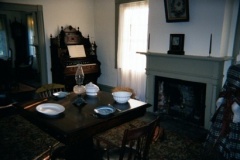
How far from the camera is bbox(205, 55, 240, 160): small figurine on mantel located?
2201 mm

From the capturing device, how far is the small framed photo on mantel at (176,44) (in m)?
3.29

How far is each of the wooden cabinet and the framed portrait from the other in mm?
2078

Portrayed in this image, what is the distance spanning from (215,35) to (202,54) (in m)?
0.33

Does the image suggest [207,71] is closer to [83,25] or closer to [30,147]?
[30,147]

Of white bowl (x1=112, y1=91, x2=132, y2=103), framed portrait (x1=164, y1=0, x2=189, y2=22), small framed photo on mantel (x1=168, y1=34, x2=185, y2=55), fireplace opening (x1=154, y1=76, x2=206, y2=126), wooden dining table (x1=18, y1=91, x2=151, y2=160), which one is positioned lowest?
fireplace opening (x1=154, y1=76, x2=206, y2=126)

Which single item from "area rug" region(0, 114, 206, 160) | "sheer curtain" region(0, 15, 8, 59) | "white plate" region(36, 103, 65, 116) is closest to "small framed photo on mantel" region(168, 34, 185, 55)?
"area rug" region(0, 114, 206, 160)

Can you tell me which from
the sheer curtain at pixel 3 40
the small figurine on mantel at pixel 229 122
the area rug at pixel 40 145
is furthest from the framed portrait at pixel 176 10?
the sheer curtain at pixel 3 40

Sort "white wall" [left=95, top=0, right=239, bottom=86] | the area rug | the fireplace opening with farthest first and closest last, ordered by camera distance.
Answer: the fireplace opening
"white wall" [left=95, top=0, right=239, bottom=86]
the area rug

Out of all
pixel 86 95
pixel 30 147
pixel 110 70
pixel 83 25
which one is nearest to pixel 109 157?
pixel 86 95

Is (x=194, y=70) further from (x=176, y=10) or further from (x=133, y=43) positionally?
(x=133, y=43)

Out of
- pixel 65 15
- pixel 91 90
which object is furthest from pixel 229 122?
pixel 65 15

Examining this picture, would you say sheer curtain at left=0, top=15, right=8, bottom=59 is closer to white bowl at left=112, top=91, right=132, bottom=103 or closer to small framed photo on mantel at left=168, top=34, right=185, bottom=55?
small framed photo on mantel at left=168, top=34, right=185, bottom=55

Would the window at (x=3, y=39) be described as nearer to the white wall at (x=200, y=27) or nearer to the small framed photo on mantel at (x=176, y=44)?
the white wall at (x=200, y=27)

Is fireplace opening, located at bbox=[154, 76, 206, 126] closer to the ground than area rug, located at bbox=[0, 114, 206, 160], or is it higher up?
higher up
